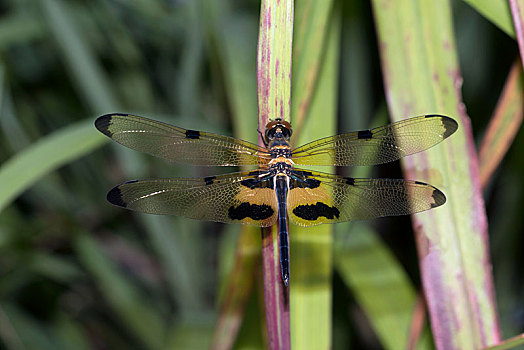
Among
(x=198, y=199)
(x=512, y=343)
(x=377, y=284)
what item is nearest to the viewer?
(x=512, y=343)

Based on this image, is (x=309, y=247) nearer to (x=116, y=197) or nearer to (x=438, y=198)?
(x=438, y=198)

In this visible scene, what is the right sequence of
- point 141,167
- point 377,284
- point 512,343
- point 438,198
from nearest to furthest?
A: point 512,343 → point 438,198 → point 377,284 → point 141,167

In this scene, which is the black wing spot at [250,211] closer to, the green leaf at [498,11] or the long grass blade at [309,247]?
the long grass blade at [309,247]

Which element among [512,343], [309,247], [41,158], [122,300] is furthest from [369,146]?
[122,300]

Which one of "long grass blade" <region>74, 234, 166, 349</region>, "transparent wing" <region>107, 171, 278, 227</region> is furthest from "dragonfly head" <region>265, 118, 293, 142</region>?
"long grass blade" <region>74, 234, 166, 349</region>

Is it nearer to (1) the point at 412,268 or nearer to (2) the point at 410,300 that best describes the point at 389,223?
(1) the point at 412,268

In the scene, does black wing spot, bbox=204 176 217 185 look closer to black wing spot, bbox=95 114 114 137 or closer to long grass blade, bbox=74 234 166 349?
black wing spot, bbox=95 114 114 137

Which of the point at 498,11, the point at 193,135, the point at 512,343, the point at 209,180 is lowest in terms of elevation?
the point at 512,343
